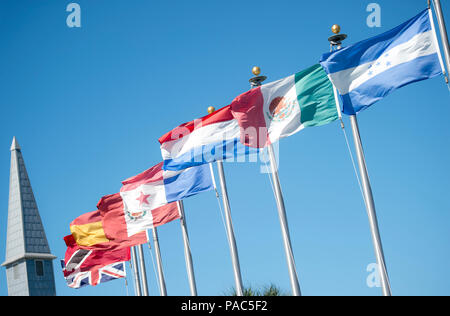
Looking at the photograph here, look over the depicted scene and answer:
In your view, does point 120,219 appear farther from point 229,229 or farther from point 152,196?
point 229,229

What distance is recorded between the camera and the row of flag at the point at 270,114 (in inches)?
742

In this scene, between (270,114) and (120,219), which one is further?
(120,219)

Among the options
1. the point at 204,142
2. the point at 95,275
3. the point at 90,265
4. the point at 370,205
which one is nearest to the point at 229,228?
the point at 204,142

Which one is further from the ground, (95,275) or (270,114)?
(270,114)

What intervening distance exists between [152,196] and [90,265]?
11.1m

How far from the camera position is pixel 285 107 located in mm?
22156

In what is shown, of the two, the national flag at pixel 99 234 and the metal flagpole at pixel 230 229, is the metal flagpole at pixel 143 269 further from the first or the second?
the metal flagpole at pixel 230 229

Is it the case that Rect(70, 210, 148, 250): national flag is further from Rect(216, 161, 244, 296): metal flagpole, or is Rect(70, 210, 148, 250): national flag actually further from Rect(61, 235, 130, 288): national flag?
Rect(216, 161, 244, 296): metal flagpole

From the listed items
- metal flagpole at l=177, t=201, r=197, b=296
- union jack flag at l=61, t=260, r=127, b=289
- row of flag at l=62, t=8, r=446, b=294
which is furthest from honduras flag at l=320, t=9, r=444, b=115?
union jack flag at l=61, t=260, r=127, b=289

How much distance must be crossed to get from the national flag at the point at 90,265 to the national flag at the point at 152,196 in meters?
5.46

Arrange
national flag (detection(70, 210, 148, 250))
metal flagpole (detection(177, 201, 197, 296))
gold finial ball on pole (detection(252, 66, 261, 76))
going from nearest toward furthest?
gold finial ball on pole (detection(252, 66, 261, 76)) → metal flagpole (detection(177, 201, 197, 296)) → national flag (detection(70, 210, 148, 250))

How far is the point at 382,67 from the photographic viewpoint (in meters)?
19.3

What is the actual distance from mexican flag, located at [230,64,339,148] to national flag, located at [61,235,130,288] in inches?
659

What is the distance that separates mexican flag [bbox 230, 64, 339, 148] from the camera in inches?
846
